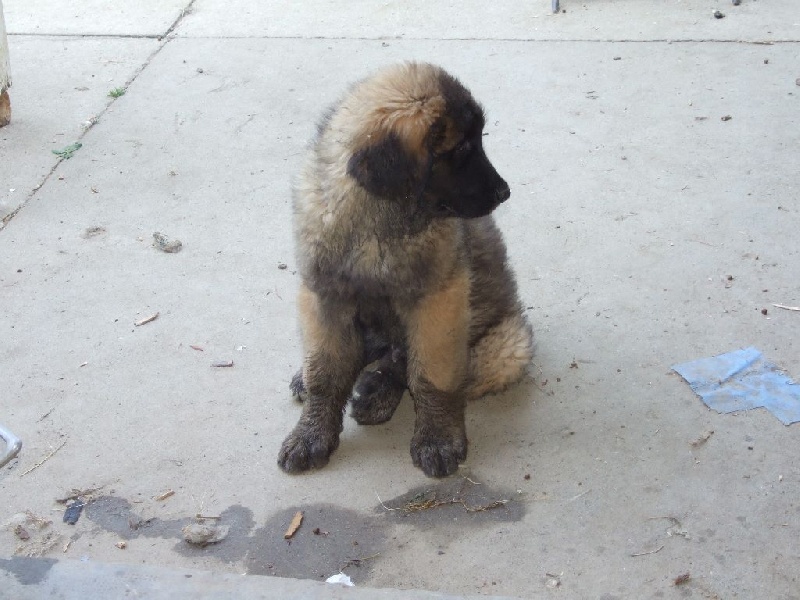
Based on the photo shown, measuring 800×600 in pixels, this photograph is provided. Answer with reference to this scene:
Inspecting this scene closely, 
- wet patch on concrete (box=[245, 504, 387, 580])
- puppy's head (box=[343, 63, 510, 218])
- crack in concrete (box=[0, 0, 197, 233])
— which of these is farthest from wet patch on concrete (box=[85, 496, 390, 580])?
crack in concrete (box=[0, 0, 197, 233])

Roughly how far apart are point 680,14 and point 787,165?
2.37 meters

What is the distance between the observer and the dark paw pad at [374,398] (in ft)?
12.5

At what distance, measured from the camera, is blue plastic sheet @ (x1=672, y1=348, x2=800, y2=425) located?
369 cm

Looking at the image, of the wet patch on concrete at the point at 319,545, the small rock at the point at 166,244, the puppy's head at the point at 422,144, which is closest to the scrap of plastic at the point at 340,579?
the wet patch on concrete at the point at 319,545

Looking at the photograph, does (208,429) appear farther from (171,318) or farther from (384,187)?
(384,187)

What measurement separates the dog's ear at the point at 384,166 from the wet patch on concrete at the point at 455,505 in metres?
1.07

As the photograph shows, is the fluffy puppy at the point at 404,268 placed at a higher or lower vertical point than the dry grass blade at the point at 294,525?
higher

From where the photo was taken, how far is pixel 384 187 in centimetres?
312

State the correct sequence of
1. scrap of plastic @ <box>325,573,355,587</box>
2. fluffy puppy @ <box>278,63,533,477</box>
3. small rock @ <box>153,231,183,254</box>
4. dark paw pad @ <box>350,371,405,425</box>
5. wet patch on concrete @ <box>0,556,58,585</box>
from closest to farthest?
1. wet patch on concrete @ <box>0,556,58,585</box>
2. scrap of plastic @ <box>325,573,355,587</box>
3. fluffy puppy @ <box>278,63,533,477</box>
4. dark paw pad @ <box>350,371,405,425</box>
5. small rock @ <box>153,231,183,254</box>

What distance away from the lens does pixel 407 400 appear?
3965 millimetres

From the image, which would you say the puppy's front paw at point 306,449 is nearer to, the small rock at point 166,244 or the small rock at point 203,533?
the small rock at point 203,533

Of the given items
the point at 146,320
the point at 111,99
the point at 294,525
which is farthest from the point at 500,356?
the point at 111,99

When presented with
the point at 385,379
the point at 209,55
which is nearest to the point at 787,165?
the point at 385,379

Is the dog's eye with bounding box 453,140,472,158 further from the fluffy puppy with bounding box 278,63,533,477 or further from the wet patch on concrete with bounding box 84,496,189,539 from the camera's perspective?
the wet patch on concrete with bounding box 84,496,189,539
